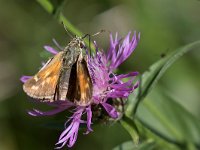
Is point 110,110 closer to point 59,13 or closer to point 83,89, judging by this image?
point 83,89

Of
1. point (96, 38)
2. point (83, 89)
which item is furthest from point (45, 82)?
point (96, 38)

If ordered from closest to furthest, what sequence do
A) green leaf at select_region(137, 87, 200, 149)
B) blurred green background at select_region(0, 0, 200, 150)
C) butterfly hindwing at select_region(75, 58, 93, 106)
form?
butterfly hindwing at select_region(75, 58, 93, 106) → green leaf at select_region(137, 87, 200, 149) → blurred green background at select_region(0, 0, 200, 150)

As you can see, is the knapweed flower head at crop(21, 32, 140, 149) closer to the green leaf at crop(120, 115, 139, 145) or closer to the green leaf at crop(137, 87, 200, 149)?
the green leaf at crop(120, 115, 139, 145)

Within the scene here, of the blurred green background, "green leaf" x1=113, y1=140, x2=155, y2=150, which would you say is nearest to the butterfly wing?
"green leaf" x1=113, y1=140, x2=155, y2=150


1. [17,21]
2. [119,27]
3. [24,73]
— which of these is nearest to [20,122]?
[24,73]

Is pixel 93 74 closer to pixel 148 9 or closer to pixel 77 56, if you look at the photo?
pixel 77 56

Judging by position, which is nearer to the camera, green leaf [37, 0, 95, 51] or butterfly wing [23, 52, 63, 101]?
butterfly wing [23, 52, 63, 101]

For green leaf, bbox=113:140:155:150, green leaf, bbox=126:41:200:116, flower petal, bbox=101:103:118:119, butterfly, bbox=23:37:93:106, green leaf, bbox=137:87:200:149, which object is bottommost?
green leaf, bbox=137:87:200:149

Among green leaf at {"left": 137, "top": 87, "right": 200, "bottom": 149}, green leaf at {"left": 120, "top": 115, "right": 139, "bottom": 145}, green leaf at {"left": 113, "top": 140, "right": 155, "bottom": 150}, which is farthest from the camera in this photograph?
green leaf at {"left": 137, "top": 87, "right": 200, "bottom": 149}
